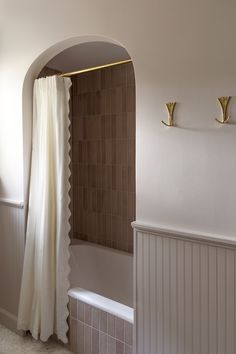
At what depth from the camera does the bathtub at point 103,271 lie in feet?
9.71

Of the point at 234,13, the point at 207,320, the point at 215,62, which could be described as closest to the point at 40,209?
the point at 207,320

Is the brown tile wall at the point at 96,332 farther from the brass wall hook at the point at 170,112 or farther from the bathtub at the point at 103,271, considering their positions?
the brass wall hook at the point at 170,112

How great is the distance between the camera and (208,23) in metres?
1.47

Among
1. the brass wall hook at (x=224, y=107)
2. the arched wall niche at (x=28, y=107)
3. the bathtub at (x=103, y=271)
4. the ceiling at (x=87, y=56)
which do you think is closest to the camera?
the brass wall hook at (x=224, y=107)

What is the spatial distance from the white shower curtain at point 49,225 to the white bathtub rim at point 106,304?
0.29ft

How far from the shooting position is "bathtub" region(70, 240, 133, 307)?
2959 mm

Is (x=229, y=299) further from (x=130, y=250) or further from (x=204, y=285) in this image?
(x=130, y=250)

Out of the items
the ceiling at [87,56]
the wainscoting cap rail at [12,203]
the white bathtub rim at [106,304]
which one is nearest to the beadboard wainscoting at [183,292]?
the white bathtub rim at [106,304]

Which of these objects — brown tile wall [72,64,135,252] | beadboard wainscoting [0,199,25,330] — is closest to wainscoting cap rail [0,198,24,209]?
beadboard wainscoting [0,199,25,330]

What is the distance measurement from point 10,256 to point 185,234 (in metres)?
1.52

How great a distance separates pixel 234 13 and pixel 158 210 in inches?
38.4

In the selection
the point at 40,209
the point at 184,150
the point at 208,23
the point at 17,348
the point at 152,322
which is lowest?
the point at 17,348

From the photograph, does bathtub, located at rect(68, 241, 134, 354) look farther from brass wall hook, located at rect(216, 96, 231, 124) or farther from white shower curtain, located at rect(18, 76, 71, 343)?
brass wall hook, located at rect(216, 96, 231, 124)

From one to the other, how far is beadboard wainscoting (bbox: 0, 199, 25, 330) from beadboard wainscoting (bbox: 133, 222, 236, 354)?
1.04 meters
